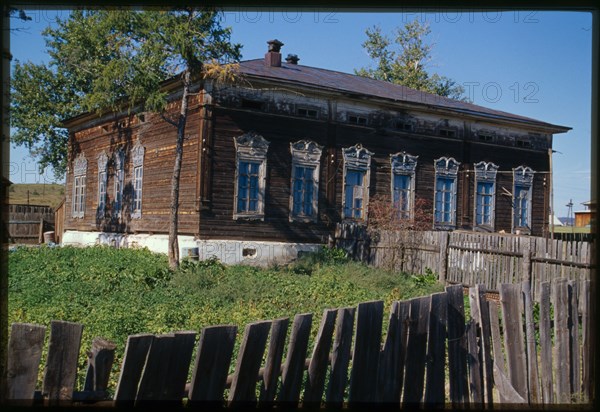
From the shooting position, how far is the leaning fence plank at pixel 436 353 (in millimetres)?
3941

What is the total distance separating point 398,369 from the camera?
3752 millimetres

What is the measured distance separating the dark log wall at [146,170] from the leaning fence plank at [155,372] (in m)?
14.7

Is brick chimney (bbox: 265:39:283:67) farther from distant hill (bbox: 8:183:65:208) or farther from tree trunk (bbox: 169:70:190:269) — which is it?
distant hill (bbox: 8:183:65:208)

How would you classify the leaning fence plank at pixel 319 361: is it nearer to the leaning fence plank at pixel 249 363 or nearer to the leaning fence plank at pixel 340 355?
the leaning fence plank at pixel 340 355

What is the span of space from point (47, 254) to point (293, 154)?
26.9ft

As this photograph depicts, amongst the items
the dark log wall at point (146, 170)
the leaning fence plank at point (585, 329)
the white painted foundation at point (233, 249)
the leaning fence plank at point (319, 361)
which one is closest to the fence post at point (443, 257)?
the white painted foundation at point (233, 249)

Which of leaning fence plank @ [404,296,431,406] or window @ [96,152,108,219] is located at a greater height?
window @ [96,152,108,219]

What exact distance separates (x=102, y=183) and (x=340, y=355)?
22273 millimetres

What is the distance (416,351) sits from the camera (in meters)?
3.88

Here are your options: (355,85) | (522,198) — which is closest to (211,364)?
(355,85)

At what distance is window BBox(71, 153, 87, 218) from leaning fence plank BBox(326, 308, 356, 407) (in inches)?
949

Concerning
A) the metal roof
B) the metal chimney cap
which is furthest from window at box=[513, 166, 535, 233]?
the metal chimney cap

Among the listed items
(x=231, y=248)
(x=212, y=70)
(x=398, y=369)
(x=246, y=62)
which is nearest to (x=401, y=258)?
(x=231, y=248)

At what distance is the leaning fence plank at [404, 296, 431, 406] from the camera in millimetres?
3816
